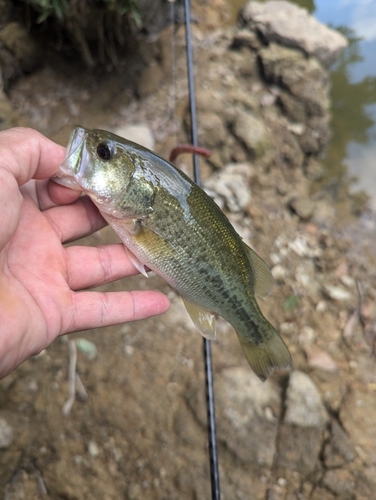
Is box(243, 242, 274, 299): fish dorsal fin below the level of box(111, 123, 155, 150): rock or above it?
above

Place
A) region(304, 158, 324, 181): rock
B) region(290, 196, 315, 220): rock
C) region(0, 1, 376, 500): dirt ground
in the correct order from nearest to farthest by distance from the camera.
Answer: region(0, 1, 376, 500): dirt ground
region(290, 196, 315, 220): rock
region(304, 158, 324, 181): rock

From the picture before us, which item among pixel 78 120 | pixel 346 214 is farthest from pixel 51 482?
pixel 346 214

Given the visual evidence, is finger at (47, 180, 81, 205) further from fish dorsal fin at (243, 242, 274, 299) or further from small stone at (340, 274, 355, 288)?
small stone at (340, 274, 355, 288)

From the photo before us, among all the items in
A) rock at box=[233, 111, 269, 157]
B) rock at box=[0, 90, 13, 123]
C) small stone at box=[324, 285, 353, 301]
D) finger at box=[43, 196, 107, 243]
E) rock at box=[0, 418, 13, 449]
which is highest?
finger at box=[43, 196, 107, 243]

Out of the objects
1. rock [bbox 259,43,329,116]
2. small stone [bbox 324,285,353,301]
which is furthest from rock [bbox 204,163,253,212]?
rock [bbox 259,43,329,116]

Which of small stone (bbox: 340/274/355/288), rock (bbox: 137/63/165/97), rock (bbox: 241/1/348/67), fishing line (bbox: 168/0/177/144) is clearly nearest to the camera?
small stone (bbox: 340/274/355/288)

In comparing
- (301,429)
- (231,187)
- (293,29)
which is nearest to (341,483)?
(301,429)

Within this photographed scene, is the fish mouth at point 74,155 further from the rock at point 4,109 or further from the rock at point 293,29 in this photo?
the rock at point 293,29

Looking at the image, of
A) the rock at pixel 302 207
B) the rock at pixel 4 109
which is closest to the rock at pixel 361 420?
the rock at pixel 302 207
